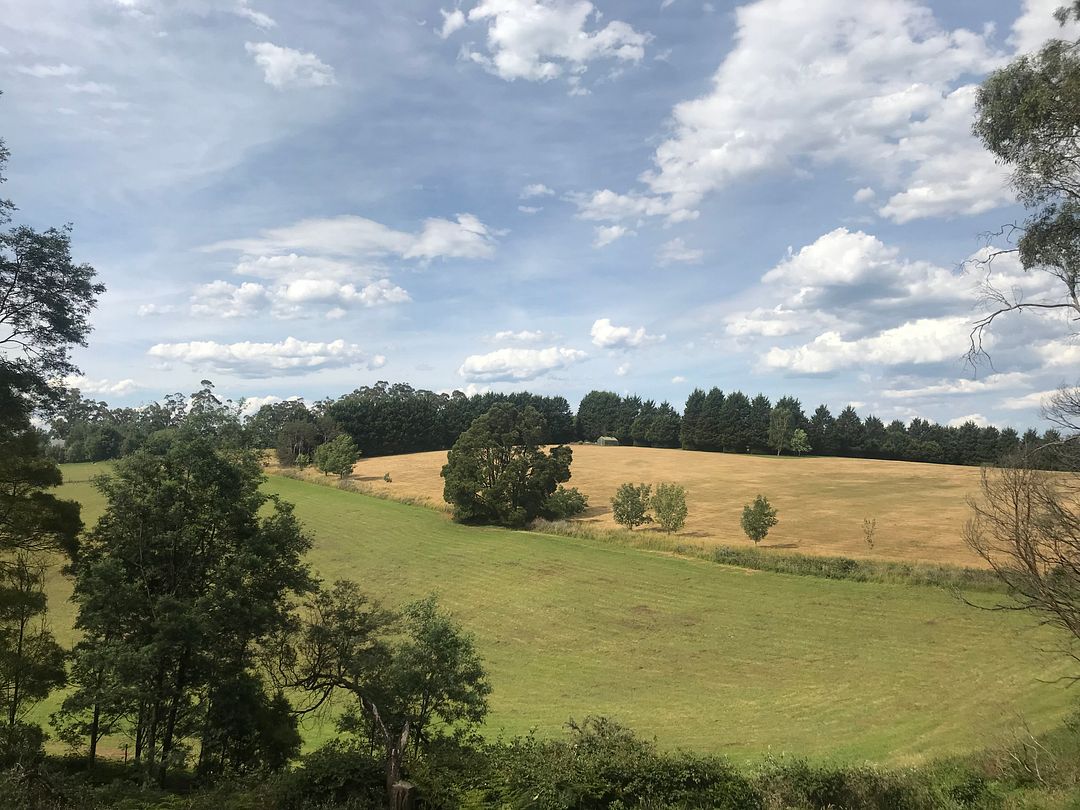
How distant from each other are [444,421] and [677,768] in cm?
11799

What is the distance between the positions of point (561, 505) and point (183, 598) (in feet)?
160

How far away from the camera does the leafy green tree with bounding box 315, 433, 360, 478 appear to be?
8788cm

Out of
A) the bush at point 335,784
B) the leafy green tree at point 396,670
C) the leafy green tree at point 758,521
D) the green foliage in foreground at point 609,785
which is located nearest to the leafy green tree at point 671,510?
the leafy green tree at point 758,521

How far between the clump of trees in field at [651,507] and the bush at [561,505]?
20.2 feet

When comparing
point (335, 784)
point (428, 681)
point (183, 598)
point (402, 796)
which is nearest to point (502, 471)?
point (183, 598)

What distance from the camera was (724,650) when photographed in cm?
3097

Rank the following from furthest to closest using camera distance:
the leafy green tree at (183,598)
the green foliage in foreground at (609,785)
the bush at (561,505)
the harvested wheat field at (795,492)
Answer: the bush at (561,505), the harvested wheat field at (795,492), the leafy green tree at (183,598), the green foliage in foreground at (609,785)

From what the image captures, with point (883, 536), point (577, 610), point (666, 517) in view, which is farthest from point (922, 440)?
point (577, 610)

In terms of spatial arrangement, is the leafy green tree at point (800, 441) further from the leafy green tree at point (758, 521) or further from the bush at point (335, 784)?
the bush at point (335, 784)

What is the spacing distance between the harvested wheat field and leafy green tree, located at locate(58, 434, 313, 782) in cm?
4136

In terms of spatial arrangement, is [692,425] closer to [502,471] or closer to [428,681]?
[502,471]

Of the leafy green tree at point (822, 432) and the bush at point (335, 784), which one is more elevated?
the leafy green tree at point (822, 432)

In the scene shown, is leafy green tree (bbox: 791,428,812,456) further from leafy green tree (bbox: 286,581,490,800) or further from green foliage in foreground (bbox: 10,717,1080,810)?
leafy green tree (bbox: 286,581,490,800)

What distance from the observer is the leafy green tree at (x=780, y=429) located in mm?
124938
